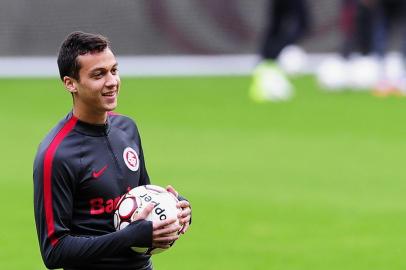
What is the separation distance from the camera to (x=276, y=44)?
67.6 ft

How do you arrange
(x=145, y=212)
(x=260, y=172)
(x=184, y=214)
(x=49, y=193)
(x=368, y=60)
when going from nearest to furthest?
(x=49, y=193), (x=145, y=212), (x=184, y=214), (x=260, y=172), (x=368, y=60)

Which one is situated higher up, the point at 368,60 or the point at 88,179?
the point at 368,60

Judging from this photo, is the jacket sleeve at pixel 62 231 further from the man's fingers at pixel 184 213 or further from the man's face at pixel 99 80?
the man's face at pixel 99 80

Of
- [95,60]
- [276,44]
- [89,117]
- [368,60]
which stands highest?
[368,60]

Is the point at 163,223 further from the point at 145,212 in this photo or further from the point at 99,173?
the point at 99,173

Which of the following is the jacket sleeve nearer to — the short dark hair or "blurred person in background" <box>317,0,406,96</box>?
the short dark hair

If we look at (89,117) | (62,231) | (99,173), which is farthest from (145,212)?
(89,117)

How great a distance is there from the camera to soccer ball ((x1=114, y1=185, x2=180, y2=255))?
5.63 meters

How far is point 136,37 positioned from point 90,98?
2133 centimetres

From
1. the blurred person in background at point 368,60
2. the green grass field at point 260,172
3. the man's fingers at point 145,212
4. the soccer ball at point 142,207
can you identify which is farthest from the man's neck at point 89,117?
the blurred person in background at point 368,60

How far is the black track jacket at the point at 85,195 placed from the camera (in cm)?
552

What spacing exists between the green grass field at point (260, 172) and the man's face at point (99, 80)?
3.71m

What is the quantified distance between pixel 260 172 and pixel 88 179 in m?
8.15

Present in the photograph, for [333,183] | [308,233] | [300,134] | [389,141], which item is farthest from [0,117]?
[308,233]
